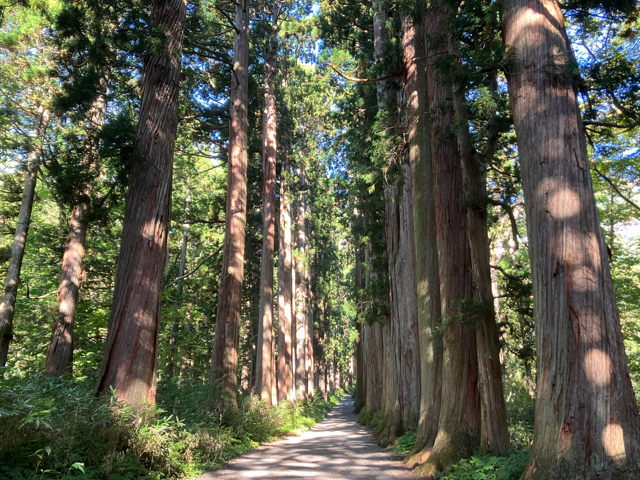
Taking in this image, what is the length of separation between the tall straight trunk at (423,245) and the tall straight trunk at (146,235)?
4.60 m

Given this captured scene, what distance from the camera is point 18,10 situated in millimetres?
13086

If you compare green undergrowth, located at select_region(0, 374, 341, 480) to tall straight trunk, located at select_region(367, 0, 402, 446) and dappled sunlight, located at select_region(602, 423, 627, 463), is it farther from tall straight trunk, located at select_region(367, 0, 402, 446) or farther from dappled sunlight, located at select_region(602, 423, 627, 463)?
tall straight trunk, located at select_region(367, 0, 402, 446)

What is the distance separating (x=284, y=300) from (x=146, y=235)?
14.0m

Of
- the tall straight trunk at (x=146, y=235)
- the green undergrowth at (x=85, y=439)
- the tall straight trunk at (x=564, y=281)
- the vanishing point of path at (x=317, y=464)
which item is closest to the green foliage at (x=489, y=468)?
the tall straight trunk at (x=564, y=281)

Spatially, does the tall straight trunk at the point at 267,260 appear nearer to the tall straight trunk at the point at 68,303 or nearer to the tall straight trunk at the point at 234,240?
the tall straight trunk at the point at 234,240

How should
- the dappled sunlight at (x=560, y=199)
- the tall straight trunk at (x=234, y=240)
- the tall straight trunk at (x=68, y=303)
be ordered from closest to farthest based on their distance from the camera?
the dappled sunlight at (x=560, y=199)
the tall straight trunk at (x=68, y=303)
the tall straight trunk at (x=234, y=240)

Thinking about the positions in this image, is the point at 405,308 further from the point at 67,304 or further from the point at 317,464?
the point at 67,304

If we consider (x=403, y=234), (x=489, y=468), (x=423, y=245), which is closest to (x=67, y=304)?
(x=403, y=234)

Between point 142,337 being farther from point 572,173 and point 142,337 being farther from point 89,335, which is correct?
point 89,335

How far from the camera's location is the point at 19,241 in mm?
12445

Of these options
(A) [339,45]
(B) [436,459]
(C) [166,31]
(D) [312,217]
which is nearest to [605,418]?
(B) [436,459]

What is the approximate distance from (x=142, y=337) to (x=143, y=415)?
122cm

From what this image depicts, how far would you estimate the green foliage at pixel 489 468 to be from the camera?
15.8ft

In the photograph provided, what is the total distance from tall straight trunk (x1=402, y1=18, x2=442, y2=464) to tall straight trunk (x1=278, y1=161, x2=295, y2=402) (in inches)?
467
